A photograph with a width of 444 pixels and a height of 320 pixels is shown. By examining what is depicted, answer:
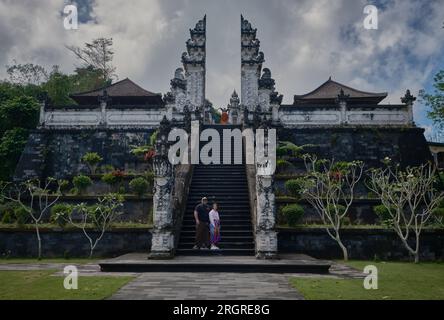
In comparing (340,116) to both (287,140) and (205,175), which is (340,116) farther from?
(205,175)

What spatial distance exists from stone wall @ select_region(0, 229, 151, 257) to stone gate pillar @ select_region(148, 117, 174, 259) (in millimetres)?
1765

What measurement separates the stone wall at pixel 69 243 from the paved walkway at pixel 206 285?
9.01 feet

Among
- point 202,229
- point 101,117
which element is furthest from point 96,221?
point 101,117

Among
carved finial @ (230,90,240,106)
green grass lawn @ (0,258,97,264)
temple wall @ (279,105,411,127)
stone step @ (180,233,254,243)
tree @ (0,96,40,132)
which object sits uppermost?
carved finial @ (230,90,240,106)

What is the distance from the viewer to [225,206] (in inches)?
594

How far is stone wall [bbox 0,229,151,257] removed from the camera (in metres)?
14.1

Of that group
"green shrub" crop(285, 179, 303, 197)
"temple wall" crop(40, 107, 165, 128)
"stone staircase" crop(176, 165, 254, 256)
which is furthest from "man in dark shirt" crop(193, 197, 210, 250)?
"temple wall" crop(40, 107, 165, 128)

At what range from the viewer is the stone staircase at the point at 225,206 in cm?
1321

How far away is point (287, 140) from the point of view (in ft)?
72.8

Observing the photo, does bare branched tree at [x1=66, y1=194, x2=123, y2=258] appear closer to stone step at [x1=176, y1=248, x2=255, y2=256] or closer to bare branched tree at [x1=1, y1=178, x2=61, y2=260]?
bare branched tree at [x1=1, y1=178, x2=61, y2=260]

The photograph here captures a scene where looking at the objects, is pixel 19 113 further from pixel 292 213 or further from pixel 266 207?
pixel 266 207

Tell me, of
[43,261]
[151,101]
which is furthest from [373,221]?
[151,101]

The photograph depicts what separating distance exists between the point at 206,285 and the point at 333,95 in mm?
20314

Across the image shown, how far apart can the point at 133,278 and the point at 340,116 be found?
16146 millimetres
